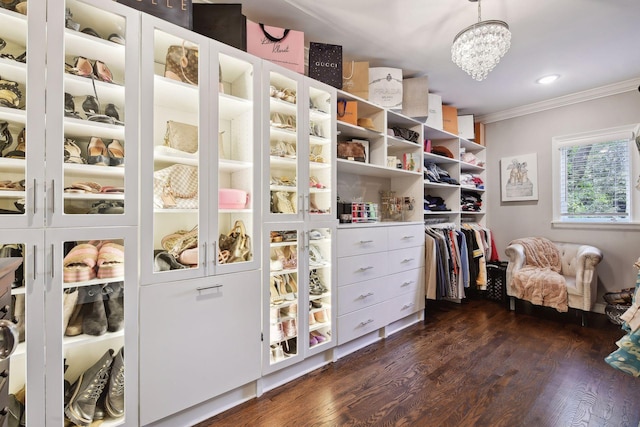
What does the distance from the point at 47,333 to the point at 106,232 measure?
0.47 meters

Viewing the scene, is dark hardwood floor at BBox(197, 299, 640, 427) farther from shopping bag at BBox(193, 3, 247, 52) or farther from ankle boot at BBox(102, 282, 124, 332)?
shopping bag at BBox(193, 3, 247, 52)

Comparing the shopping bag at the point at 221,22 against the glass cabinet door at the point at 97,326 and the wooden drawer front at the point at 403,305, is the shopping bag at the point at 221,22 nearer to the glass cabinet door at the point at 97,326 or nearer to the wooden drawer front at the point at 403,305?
the glass cabinet door at the point at 97,326

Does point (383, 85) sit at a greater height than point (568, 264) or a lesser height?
greater

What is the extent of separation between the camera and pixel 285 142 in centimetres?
208

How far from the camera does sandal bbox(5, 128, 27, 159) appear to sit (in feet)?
3.92

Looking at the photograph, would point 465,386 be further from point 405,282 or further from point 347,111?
point 347,111

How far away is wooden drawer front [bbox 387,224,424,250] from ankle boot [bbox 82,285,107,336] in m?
2.17

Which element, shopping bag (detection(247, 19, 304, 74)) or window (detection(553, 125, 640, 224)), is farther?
window (detection(553, 125, 640, 224))

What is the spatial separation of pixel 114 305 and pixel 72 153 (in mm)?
749

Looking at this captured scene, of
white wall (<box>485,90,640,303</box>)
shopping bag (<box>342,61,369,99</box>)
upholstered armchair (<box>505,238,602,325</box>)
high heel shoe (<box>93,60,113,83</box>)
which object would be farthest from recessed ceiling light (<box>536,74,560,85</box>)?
high heel shoe (<box>93,60,113,83</box>)

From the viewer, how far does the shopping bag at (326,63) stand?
7.52 feet

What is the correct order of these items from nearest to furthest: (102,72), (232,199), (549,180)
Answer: (102,72), (232,199), (549,180)

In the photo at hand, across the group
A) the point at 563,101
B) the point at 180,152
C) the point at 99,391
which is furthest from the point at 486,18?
the point at 99,391

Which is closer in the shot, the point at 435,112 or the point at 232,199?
the point at 232,199
